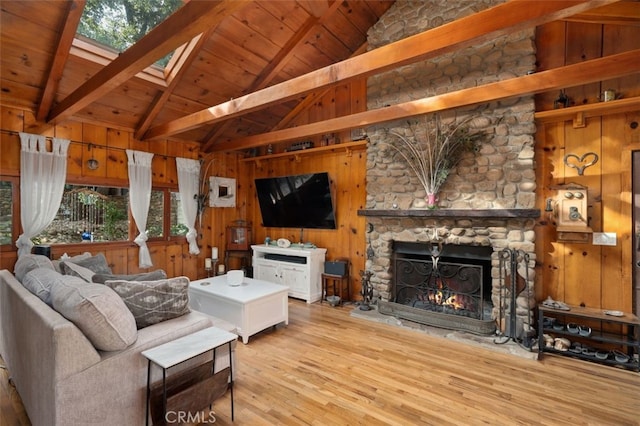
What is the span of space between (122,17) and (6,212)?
8.26 ft

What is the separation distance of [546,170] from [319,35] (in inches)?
129

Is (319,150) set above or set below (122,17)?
below

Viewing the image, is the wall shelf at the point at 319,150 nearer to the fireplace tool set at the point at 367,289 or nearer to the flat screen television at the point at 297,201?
the flat screen television at the point at 297,201

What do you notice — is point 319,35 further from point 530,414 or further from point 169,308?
point 530,414

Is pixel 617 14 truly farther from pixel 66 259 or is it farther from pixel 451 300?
pixel 66 259

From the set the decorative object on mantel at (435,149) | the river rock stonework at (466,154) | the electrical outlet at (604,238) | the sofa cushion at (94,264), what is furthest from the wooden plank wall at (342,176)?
the sofa cushion at (94,264)

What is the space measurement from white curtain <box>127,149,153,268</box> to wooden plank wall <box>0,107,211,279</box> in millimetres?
105

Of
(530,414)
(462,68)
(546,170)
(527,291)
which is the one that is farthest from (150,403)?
(462,68)

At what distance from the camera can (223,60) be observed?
12.7ft

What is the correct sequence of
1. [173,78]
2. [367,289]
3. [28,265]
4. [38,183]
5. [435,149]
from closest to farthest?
[28,265] → [38,183] → [435,149] → [173,78] → [367,289]

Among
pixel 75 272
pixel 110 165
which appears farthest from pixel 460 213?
pixel 110 165

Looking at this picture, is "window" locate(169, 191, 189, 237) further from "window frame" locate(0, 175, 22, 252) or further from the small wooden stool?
the small wooden stool

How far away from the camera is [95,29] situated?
3.14 meters

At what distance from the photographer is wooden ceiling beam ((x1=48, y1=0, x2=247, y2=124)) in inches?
72.4
